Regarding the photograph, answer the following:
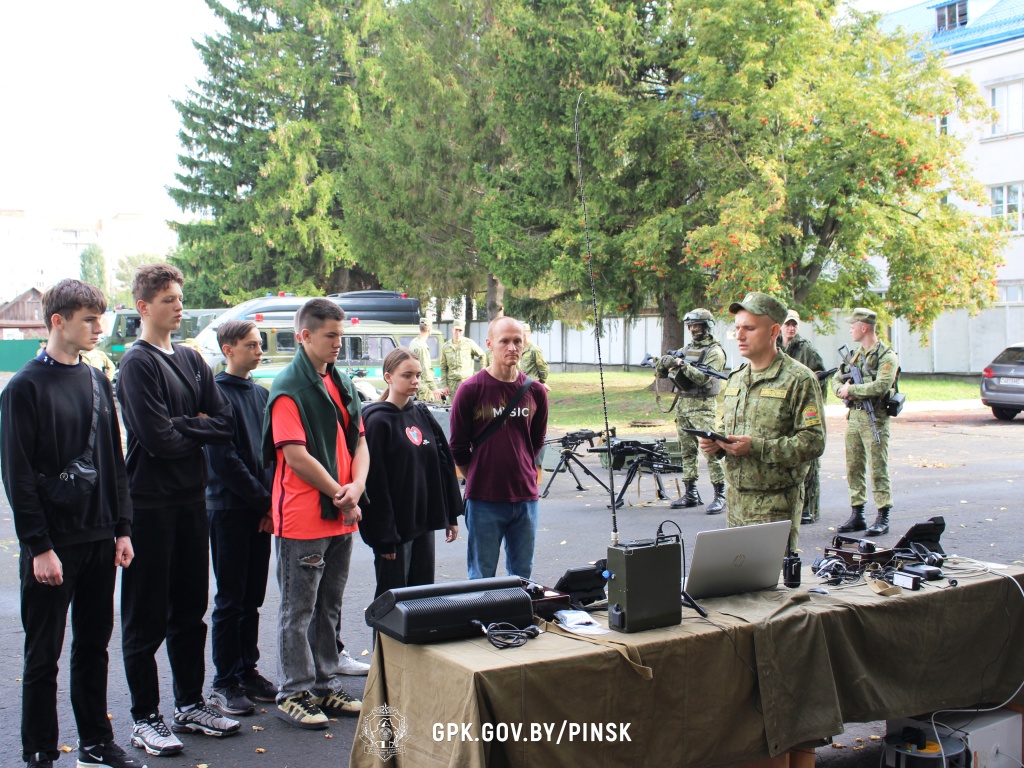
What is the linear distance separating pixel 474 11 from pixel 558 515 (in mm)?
23645

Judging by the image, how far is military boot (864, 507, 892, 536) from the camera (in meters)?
9.19

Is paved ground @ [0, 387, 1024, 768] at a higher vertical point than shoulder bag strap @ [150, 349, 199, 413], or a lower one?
lower

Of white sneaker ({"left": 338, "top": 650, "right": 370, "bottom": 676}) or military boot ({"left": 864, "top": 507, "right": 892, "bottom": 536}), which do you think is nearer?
white sneaker ({"left": 338, "top": 650, "right": 370, "bottom": 676})

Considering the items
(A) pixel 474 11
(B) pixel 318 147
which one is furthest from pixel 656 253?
(B) pixel 318 147

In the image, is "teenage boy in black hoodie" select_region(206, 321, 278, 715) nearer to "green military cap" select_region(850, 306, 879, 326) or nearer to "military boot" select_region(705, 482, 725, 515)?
"military boot" select_region(705, 482, 725, 515)

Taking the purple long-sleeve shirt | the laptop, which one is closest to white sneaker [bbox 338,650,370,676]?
the purple long-sleeve shirt

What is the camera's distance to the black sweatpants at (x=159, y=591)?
4.48 m

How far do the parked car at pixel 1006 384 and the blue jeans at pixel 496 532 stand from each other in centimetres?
1713

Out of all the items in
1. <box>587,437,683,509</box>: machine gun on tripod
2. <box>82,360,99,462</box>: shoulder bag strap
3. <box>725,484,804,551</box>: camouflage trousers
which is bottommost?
<box>587,437,683,509</box>: machine gun on tripod

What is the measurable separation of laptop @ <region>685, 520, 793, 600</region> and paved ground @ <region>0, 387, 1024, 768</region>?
115 centimetres

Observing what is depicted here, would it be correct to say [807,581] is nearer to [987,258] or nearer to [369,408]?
[369,408]

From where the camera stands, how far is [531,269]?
25000 millimetres

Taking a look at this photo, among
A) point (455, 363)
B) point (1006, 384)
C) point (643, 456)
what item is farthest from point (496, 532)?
point (1006, 384)

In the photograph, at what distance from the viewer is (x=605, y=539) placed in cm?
917
